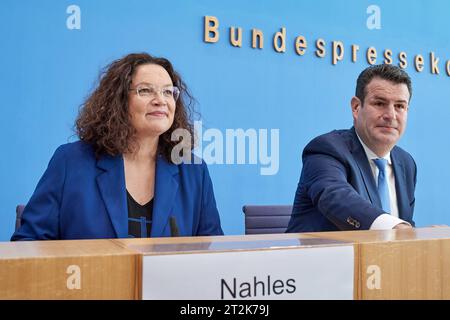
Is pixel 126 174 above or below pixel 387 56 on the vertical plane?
below

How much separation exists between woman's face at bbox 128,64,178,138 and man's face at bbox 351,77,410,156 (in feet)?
2.16

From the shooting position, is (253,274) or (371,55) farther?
(371,55)

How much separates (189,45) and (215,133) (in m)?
0.52

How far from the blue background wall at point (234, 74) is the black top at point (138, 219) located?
1146mm

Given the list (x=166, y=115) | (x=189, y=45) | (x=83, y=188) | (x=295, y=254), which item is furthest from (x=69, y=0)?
(x=295, y=254)

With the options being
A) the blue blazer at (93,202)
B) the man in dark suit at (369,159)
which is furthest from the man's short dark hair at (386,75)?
the blue blazer at (93,202)

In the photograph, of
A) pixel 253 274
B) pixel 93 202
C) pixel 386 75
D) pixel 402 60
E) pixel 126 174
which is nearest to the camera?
pixel 253 274

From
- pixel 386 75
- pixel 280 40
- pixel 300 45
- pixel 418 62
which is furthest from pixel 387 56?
pixel 386 75

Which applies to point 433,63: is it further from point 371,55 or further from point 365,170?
point 365,170

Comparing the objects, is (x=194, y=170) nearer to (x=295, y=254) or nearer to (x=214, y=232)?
(x=214, y=232)

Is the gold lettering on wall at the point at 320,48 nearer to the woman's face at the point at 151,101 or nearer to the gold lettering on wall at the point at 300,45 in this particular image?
the gold lettering on wall at the point at 300,45

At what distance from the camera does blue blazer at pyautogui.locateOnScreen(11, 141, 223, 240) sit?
1437 millimetres

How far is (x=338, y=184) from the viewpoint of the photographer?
148 centimetres

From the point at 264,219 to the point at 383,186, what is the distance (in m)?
0.85
